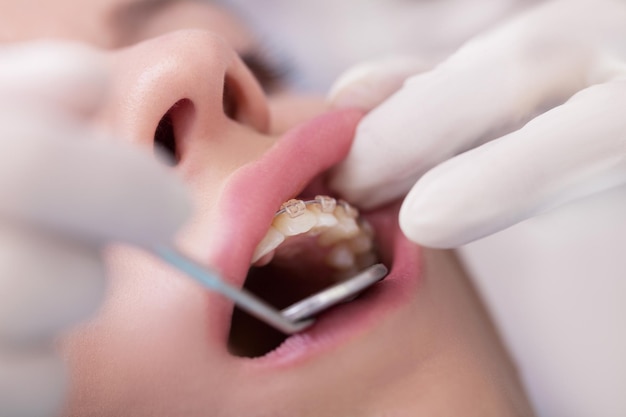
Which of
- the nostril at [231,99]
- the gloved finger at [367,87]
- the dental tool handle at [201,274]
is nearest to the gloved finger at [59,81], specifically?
the dental tool handle at [201,274]

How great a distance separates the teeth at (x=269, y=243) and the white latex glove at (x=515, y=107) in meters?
0.14

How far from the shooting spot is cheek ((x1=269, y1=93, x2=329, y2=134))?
0.90 m

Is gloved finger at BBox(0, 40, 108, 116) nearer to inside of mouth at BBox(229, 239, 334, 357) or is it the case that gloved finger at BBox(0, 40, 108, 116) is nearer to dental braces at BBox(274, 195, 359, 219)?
dental braces at BBox(274, 195, 359, 219)

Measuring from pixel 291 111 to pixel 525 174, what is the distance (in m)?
0.42

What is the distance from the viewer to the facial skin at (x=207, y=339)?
64 cm

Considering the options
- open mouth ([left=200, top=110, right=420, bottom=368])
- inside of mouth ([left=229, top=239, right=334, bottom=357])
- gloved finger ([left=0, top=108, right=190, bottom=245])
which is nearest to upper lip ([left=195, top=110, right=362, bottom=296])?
open mouth ([left=200, top=110, right=420, bottom=368])

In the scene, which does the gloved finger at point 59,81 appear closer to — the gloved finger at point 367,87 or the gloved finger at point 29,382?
the gloved finger at point 29,382

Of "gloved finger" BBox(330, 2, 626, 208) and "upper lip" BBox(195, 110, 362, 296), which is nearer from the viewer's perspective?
"upper lip" BBox(195, 110, 362, 296)

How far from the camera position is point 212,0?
3.88 ft

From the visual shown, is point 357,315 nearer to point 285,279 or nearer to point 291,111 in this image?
point 285,279

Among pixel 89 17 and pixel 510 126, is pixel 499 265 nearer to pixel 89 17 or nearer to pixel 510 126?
pixel 510 126

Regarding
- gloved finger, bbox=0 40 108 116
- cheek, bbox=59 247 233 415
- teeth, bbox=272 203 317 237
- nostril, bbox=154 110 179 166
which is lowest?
cheek, bbox=59 247 233 415

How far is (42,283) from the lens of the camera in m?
0.41

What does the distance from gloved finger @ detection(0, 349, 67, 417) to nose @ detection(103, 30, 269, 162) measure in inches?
10.1
